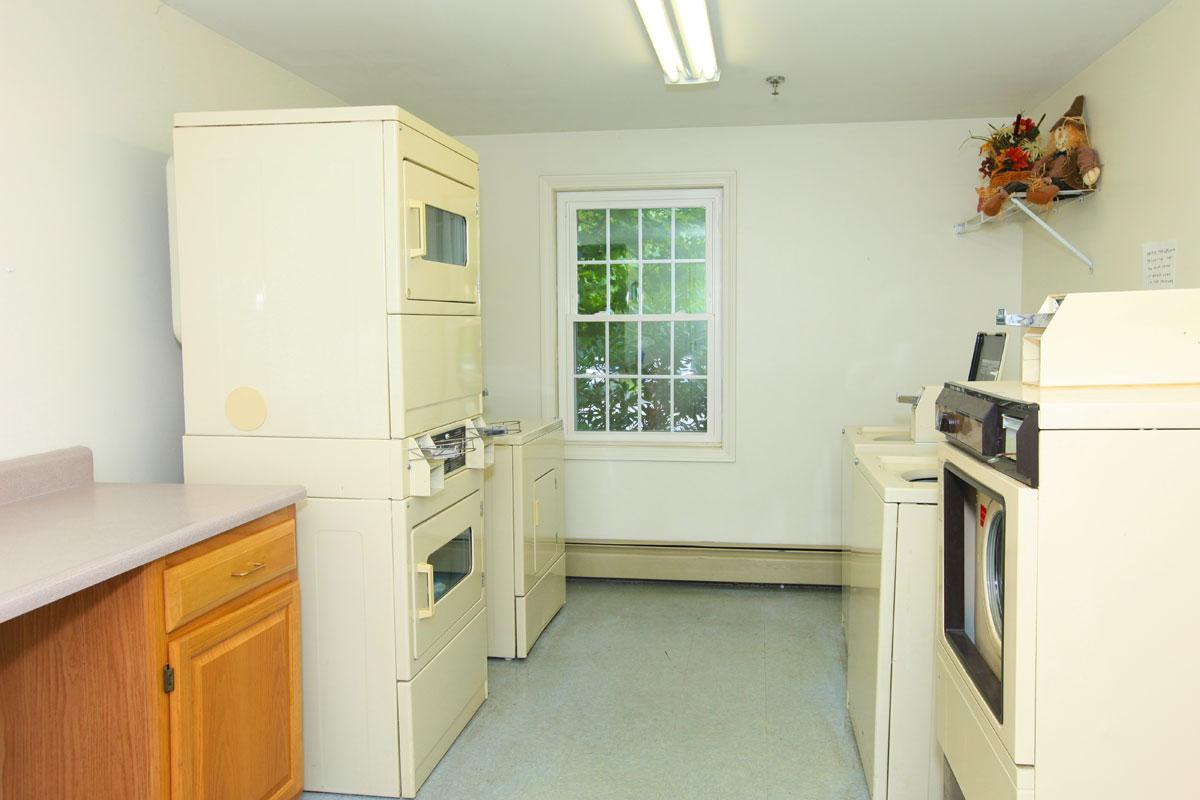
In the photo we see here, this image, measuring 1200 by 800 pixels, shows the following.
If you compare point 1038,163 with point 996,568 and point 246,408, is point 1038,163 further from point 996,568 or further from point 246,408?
point 246,408

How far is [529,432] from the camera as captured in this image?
151 inches

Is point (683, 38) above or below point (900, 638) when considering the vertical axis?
above

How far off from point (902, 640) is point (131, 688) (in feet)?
5.98

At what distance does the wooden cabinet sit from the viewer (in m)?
1.88

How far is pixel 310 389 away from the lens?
8.44 ft

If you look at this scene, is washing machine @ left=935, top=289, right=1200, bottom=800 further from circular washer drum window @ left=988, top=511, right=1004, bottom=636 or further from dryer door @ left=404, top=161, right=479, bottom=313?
dryer door @ left=404, top=161, right=479, bottom=313

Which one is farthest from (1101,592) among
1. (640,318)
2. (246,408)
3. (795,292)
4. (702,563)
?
(640,318)

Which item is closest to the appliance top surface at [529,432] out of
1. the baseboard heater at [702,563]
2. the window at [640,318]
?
the window at [640,318]

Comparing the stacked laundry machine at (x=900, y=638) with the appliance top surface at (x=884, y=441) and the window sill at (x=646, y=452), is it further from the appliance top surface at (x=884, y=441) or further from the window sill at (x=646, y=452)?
the window sill at (x=646, y=452)

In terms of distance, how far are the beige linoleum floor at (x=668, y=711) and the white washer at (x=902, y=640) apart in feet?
0.84

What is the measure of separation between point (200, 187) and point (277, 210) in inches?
9.0

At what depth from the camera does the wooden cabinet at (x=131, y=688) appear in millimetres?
1882

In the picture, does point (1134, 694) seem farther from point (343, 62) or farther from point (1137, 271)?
point (343, 62)

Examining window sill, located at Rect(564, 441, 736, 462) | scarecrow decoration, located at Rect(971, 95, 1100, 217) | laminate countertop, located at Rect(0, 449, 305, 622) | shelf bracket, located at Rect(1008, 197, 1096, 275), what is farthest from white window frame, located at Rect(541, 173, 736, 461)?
laminate countertop, located at Rect(0, 449, 305, 622)
